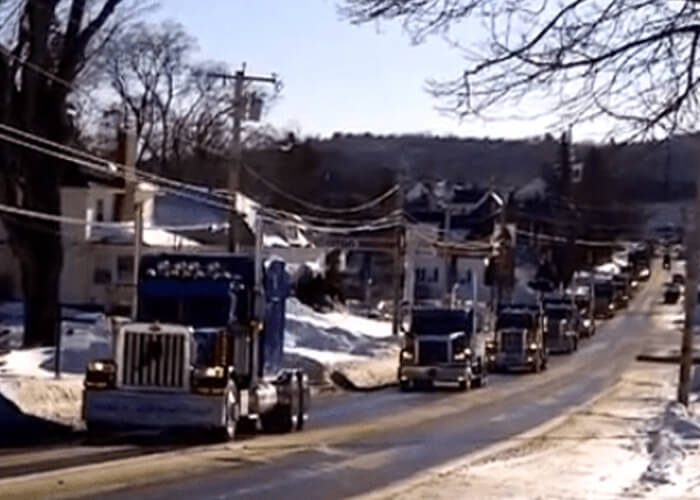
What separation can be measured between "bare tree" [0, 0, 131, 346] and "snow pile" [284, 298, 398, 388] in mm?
8467

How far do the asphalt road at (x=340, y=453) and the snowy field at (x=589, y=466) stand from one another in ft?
2.67

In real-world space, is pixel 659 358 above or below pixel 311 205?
below

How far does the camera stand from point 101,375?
1273 inches

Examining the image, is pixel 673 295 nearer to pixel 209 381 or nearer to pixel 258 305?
pixel 258 305

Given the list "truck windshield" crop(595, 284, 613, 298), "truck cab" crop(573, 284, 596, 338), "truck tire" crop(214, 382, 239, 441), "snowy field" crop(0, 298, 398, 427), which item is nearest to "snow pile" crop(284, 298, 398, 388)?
"snowy field" crop(0, 298, 398, 427)

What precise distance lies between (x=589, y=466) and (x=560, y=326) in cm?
7402

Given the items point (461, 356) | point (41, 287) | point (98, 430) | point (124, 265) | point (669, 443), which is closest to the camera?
point (669, 443)

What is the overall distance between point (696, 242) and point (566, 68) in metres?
31.9

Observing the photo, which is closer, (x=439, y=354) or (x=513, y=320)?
(x=439, y=354)

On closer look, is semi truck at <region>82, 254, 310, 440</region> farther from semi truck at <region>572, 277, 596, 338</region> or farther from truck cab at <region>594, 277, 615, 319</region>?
truck cab at <region>594, 277, 615, 319</region>

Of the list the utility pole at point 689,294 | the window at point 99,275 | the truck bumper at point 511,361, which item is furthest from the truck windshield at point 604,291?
the utility pole at point 689,294

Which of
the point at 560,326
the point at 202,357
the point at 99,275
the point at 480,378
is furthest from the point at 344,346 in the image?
the point at 202,357

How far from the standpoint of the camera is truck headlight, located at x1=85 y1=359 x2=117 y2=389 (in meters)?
32.2

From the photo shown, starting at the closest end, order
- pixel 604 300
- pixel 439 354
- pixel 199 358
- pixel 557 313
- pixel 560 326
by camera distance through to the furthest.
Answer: pixel 199 358
pixel 439 354
pixel 557 313
pixel 560 326
pixel 604 300
